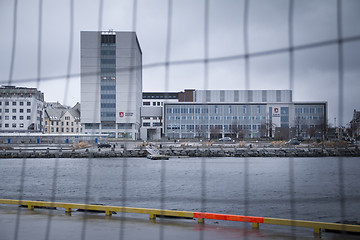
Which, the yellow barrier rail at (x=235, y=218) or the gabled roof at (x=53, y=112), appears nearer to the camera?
the yellow barrier rail at (x=235, y=218)

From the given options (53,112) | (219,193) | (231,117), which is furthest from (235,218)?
(53,112)

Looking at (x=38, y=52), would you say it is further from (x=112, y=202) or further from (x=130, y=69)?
(x=112, y=202)

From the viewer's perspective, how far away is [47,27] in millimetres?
3166

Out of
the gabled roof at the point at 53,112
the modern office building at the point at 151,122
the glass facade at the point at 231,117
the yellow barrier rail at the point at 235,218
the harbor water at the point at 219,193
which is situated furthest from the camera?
the modern office building at the point at 151,122

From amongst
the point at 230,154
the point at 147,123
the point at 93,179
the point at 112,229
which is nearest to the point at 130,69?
the point at 112,229

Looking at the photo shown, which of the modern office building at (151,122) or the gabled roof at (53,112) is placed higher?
the modern office building at (151,122)

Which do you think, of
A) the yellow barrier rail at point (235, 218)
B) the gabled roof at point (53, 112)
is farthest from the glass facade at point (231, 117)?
the gabled roof at point (53, 112)

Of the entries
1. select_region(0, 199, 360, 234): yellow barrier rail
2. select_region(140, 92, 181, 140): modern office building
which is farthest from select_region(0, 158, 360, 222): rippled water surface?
Answer: select_region(140, 92, 181, 140): modern office building

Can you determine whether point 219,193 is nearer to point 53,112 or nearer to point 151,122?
point 53,112

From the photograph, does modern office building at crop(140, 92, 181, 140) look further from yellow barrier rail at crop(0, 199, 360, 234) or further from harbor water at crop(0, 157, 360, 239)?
yellow barrier rail at crop(0, 199, 360, 234)

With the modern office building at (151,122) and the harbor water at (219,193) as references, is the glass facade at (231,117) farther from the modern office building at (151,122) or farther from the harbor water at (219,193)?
the modern office building at (151,122)

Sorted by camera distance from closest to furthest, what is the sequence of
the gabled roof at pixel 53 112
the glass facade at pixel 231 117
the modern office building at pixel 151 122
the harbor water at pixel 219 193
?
the glass facade at pixel 231 117 < the gabled roof at pixel 53 112 < the harbor water at pixel 219 193 < the modern office building at pixel 151 122

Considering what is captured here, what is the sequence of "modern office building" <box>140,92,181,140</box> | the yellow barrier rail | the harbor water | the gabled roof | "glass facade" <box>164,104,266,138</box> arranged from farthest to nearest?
1. "modern office building" <box>140,92,181,140</box>
2. the harbor water
3. the gabled roof
4. the yellow barrier rail
5. "glass facade" <box>164,104,266,138</box>

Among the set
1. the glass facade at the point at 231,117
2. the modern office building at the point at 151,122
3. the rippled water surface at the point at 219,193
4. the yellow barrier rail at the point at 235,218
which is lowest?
the rippled water surface at the point at 219,193
